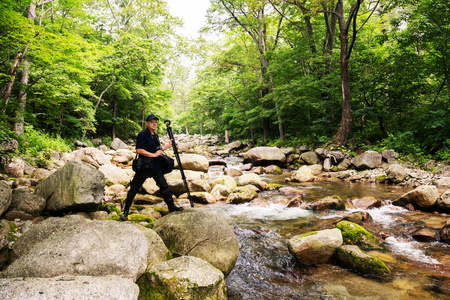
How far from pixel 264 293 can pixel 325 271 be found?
1.13 meters

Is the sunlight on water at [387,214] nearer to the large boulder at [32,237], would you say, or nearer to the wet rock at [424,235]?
the wet rock at [424,235]

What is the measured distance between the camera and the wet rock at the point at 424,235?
14.3 feet

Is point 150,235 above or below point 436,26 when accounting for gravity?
below

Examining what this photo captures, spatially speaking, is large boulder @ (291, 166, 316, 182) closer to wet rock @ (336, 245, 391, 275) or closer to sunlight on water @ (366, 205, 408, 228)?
sunlight on water @ (366, 205, 408, 228)

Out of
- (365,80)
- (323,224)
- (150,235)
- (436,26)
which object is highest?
(436,26)

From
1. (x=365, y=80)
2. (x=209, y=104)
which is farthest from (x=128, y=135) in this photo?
(x=365, y=80)

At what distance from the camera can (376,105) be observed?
1355cm

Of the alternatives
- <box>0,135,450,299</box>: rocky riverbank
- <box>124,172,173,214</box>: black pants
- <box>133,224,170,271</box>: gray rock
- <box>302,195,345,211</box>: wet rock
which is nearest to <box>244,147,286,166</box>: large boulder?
<box>0,135,450,299</box>: rocky riverbank

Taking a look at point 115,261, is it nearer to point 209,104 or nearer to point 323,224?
point 323,224

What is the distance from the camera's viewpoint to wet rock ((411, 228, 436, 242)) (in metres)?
4.35

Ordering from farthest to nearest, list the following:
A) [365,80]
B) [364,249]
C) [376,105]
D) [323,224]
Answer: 1. [376,105]
2. [365,80]
3. [323,224]
4. [364,249]

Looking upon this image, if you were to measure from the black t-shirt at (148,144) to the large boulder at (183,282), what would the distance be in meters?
2.07

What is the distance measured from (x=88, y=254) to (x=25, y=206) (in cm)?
344

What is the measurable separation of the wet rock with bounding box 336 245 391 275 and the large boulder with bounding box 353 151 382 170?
27.8 feet
